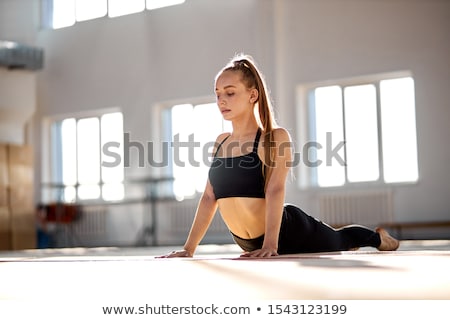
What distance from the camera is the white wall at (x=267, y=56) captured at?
29.2ft

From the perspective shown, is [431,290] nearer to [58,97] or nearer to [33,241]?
[33,241]

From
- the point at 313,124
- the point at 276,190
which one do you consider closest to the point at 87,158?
the point at 313,124

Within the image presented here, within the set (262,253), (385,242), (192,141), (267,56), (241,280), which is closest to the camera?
(241,280)

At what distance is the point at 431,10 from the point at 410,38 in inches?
15.9

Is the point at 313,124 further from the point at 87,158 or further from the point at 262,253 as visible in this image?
the point at 262,253

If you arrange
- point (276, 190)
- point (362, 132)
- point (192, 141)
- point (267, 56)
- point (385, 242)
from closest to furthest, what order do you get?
point (276, 190), point (385, 242), point (362, 132), point (267, 56), point (192, 141)

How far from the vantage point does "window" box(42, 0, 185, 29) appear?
1135 centimetres

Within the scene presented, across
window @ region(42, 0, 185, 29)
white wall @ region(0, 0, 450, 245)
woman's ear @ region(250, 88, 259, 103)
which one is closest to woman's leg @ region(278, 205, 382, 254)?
woman's ear @ region(250, 88, 259, 103)

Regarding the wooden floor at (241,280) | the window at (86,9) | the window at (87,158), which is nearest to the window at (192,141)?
the window at (87,158)

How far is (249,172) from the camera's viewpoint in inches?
90.0

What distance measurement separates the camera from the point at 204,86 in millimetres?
10602

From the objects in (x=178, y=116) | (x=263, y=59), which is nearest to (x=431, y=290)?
(x=263, y=59)

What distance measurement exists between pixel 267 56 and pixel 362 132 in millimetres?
1597

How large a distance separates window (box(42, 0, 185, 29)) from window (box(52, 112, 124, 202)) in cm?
156
